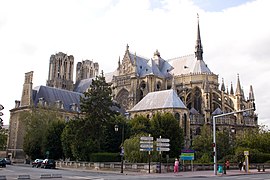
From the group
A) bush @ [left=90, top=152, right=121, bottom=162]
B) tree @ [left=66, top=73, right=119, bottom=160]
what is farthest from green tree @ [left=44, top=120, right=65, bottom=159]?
bush @ [left=90, top=152, right=121, bottom=162]

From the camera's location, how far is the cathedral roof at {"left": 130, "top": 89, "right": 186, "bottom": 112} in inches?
2472

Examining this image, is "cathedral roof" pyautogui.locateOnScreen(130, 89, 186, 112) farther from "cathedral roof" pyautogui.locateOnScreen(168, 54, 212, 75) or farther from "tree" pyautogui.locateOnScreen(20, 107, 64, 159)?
"cathedral roof" pyautogui.locateOnScreen(168, 54, 212, 75)

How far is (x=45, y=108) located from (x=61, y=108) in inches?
556

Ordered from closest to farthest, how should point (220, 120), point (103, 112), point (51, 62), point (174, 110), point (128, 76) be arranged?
1. point (103, 112)
2. point (174, 110)
3. point (220, 120)
4. point (128, 76)
5. point (51, 62)

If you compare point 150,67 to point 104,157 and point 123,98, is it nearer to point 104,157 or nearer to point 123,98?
point 123,98

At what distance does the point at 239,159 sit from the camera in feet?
148

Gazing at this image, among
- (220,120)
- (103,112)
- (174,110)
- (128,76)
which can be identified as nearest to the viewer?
(103,112)

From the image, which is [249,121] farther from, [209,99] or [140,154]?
[140,154]

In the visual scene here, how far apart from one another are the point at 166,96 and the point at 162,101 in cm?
132

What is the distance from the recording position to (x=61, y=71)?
108 meters

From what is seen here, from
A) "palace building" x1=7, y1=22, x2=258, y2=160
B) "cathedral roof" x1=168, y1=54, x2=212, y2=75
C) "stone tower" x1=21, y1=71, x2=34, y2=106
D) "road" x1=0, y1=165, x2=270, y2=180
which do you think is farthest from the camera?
"cathedral roof" x1=168, y1=54, x2=212, y2=75

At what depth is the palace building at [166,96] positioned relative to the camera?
2633 inches

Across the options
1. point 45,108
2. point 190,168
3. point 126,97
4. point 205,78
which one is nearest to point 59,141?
point 45,108

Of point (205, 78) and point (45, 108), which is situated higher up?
point (205, 78)
